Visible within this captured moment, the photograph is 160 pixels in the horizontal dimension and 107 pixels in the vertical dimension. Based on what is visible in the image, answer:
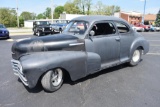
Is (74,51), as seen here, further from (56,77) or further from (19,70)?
(19,70)

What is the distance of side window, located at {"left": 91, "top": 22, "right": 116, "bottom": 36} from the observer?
16.7 feet

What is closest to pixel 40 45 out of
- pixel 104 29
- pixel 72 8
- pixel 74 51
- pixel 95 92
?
pixel 74 51

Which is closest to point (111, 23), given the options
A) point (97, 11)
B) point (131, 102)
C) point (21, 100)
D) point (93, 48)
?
point (93, 48)

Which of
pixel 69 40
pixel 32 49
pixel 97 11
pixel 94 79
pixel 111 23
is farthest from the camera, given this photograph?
pixel 97 11

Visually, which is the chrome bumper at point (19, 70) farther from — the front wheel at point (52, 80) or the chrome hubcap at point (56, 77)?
the chrome hubcap at point (56, 77)

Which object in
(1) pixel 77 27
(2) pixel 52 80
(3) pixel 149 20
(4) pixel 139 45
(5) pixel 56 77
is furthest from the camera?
(3) pixel 149 20

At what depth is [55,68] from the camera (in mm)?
3979

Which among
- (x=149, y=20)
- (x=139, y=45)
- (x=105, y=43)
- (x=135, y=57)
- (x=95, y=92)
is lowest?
(x=95, y=92)

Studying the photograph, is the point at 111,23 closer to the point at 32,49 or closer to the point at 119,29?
the point at 119,29

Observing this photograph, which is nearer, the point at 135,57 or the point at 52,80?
the point at 52,80

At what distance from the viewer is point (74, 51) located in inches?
169

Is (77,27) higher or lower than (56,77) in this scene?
higher

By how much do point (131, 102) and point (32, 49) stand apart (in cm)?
252

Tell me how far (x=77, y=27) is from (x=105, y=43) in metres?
0.98
